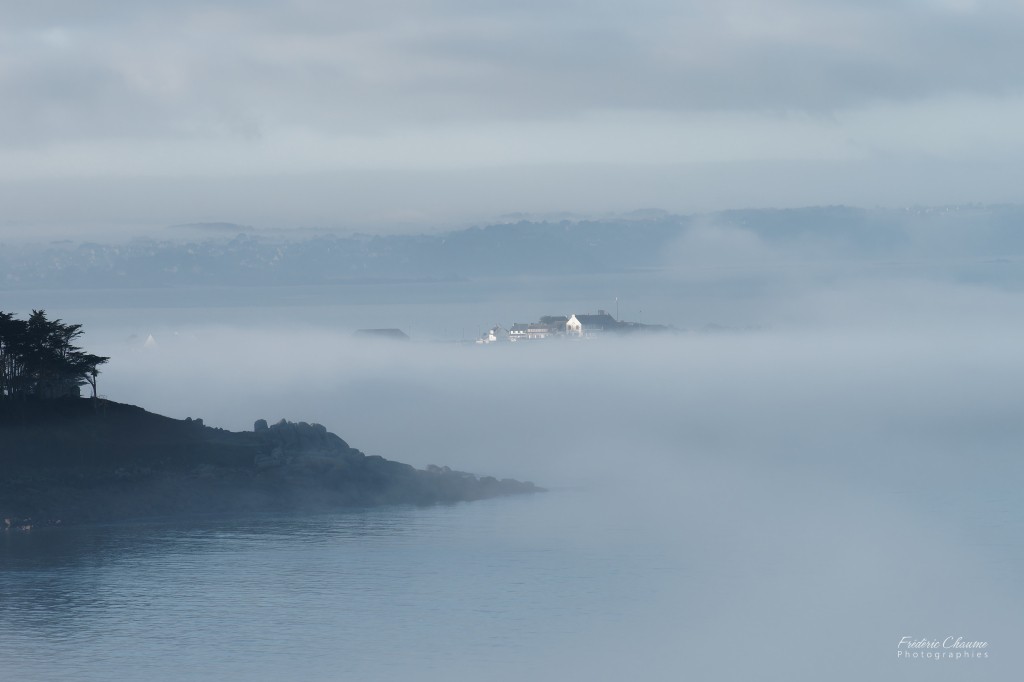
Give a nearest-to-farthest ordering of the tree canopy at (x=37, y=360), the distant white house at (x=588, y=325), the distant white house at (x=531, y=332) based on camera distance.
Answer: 1. the tree canopy at (x=37, y=360)
2. the distant white house at (x=588, y=325)
3. the distant white house at (x=531, y=332)

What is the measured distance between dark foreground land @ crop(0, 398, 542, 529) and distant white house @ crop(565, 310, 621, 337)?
4497 inches

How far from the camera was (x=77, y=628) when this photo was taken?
43531 mm

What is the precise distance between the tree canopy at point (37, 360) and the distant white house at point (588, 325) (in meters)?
118

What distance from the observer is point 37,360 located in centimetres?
6500

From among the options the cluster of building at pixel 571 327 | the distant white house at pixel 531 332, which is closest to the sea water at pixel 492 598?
the cluster of building at pixel 571 327

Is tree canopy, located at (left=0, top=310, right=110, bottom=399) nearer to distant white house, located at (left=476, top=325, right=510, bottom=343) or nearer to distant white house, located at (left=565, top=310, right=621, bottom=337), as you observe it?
distant white house, located at (left=565, top=310, right=621, bottom=337)

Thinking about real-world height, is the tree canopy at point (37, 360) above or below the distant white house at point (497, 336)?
below

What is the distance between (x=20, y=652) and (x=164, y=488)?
21527mm

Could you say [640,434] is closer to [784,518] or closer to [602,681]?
[784,518]

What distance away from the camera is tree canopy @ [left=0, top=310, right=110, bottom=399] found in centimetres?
6438

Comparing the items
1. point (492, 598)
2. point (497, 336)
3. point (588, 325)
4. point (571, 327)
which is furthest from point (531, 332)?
point (492, 598)

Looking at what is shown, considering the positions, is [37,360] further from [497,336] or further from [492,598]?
[497,336]

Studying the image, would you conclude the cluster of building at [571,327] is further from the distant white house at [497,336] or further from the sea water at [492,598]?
the sea water at [492,598]

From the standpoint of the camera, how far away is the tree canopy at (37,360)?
64375 mm
